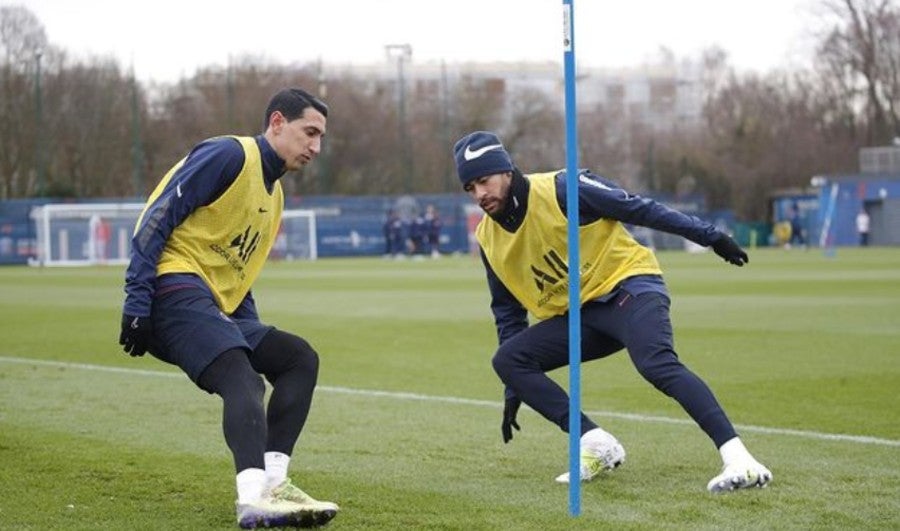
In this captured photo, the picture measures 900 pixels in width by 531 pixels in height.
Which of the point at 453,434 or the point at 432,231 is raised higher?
the point at 453,434

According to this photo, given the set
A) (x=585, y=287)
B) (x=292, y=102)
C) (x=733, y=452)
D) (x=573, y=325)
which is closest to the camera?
(x=573, y=325)

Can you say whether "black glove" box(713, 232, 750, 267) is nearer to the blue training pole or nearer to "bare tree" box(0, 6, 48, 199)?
the blue training pole

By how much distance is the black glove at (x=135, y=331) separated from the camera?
7016mm

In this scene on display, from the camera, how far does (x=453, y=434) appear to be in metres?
10.6

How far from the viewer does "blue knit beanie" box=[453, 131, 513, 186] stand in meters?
8.05

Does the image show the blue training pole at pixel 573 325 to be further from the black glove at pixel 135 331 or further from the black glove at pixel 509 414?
the black glove at pixel 135 331

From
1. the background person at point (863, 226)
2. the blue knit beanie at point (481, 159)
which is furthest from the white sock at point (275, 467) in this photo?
the background person at point (863, 226)

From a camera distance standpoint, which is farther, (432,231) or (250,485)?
(432,231)

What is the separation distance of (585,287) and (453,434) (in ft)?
7.74

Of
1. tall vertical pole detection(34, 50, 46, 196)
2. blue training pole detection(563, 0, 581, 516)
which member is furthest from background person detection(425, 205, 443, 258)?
blue training pole detection(563, 0, 581, 516)

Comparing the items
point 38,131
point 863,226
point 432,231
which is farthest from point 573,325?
point 863,226

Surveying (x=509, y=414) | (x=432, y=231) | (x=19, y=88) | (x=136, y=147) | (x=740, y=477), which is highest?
(x=19, y=88)

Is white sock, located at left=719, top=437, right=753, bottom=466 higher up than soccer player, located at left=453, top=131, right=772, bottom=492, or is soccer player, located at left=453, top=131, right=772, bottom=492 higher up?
soccer player, located at left=453, top=131, right=772, bottom=492

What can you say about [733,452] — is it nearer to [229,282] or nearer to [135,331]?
[229,282]
